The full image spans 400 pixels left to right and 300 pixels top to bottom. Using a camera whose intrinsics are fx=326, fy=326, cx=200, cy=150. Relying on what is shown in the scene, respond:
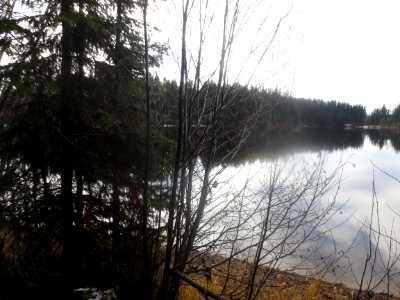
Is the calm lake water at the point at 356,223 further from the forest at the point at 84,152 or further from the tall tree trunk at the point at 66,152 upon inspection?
the tall tree trunk at the point at 66,152

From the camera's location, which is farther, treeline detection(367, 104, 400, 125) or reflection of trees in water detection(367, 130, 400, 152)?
treeline detection(367, 104, 400, 125)

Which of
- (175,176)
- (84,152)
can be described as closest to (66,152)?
(84,152)

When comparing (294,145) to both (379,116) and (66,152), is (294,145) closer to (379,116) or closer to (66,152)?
(66,152)

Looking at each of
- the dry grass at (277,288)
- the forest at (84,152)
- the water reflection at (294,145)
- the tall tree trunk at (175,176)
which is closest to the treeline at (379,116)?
the water reflection at (294,145)

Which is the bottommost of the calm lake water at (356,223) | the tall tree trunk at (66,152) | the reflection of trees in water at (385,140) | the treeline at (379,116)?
the calm lake water at (356,223)

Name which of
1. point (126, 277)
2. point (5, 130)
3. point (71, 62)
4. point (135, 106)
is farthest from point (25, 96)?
point (126, 277)

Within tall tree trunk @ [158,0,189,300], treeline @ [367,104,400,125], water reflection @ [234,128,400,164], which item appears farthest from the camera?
treeline @ [367,104,400,125]

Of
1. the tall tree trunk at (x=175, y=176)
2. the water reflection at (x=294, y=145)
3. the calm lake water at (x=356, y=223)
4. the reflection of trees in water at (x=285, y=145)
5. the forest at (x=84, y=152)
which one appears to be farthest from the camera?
the calm lake water at (x=356, y=223)

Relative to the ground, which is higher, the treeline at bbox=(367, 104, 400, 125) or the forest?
the treeline at bbox=(367, 104, 400, 125)

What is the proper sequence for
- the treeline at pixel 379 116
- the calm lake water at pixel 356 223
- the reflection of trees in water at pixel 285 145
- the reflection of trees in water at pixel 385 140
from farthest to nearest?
the treeline at pixel 379 116 < the reflection of trees in water at pixel 385 140 < the calm lake water at pixel 356 223 < the reflection of trees in water at pixel 285 145

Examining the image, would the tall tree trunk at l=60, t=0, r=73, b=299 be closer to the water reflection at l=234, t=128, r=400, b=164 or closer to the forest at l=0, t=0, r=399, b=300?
the forest at l=0, t=0, r=399, b=300

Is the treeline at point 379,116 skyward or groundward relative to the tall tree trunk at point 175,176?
skyward

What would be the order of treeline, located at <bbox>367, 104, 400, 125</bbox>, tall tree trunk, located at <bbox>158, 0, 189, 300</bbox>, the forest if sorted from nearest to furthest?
1. tall tree trunk, located at <bbox>158, 0, 189, 300</bbox>
2. the forest
3. treeline, located at <bbox>367, 104, 400, 125</bbox>

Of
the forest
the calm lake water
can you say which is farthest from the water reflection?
the forest
